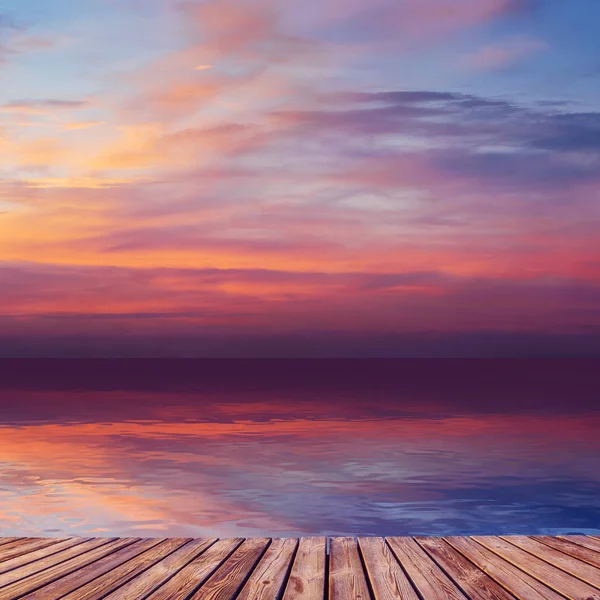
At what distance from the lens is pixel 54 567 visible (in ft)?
15.7

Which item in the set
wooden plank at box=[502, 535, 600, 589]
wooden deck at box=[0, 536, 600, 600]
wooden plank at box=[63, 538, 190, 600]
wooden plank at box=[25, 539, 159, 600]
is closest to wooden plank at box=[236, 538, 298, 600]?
wooden deck at box=[0, 536, 600, 600]

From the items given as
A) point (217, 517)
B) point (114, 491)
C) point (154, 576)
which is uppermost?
point (114, 491)

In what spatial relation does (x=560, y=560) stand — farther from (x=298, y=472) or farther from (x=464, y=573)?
(x=298, y=472)

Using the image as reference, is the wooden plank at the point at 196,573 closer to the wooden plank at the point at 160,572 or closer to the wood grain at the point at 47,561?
the wooden plank at the point at 160,572

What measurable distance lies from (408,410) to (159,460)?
16.9 metres

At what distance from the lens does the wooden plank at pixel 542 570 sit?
420 centimetres

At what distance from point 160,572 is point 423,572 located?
1.60 m

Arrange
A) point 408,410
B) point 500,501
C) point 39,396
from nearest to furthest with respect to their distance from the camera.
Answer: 1. point 500,501
2. point 408,410
3. point 39,396

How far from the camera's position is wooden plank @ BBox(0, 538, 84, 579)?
481 cm

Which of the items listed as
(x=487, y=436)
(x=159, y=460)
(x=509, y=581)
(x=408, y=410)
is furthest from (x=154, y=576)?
(x=408, y=410)

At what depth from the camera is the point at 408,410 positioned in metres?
33.7

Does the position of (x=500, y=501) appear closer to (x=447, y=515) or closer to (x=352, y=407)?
(x=447, y=515)

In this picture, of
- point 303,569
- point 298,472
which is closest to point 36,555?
point 303,569

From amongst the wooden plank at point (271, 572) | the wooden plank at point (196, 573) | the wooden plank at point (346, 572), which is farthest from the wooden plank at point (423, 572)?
the wooden plank at point (196, 573)
